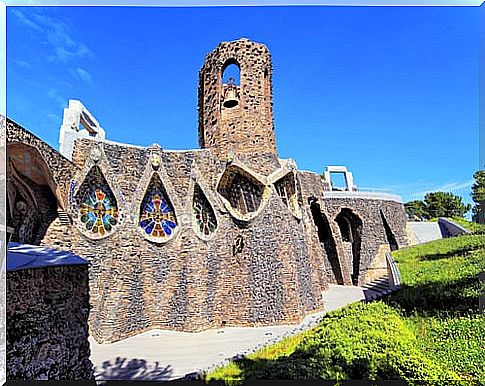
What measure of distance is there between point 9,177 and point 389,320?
21.6ft

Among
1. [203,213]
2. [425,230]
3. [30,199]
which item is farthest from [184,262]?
[425,230]

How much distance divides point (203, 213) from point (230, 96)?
3.58m

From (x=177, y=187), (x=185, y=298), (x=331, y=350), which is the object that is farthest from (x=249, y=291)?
(x=331, y=350)

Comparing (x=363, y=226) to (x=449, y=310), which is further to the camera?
(x=363, y=226)

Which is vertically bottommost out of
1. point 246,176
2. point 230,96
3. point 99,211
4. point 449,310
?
point 449,310

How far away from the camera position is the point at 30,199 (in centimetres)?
702

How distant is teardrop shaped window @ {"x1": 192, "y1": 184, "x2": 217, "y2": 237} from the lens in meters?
8.65

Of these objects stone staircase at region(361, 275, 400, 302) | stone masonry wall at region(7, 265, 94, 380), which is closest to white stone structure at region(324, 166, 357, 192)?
stone staircase at region(361, 275, 400, 302)

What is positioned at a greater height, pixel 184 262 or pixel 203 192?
pixel 203 192

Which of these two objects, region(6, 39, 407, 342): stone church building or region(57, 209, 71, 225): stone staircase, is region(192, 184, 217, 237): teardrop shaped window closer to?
region(6, 39, 407, 342): stone church building

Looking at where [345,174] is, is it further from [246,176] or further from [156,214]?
[156,214]

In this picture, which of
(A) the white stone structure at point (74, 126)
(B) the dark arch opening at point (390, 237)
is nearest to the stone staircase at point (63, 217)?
(A) the white stone structure at point (74, 126)

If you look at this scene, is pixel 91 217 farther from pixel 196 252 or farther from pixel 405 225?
pixel 405 225

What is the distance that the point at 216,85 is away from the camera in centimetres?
1034
